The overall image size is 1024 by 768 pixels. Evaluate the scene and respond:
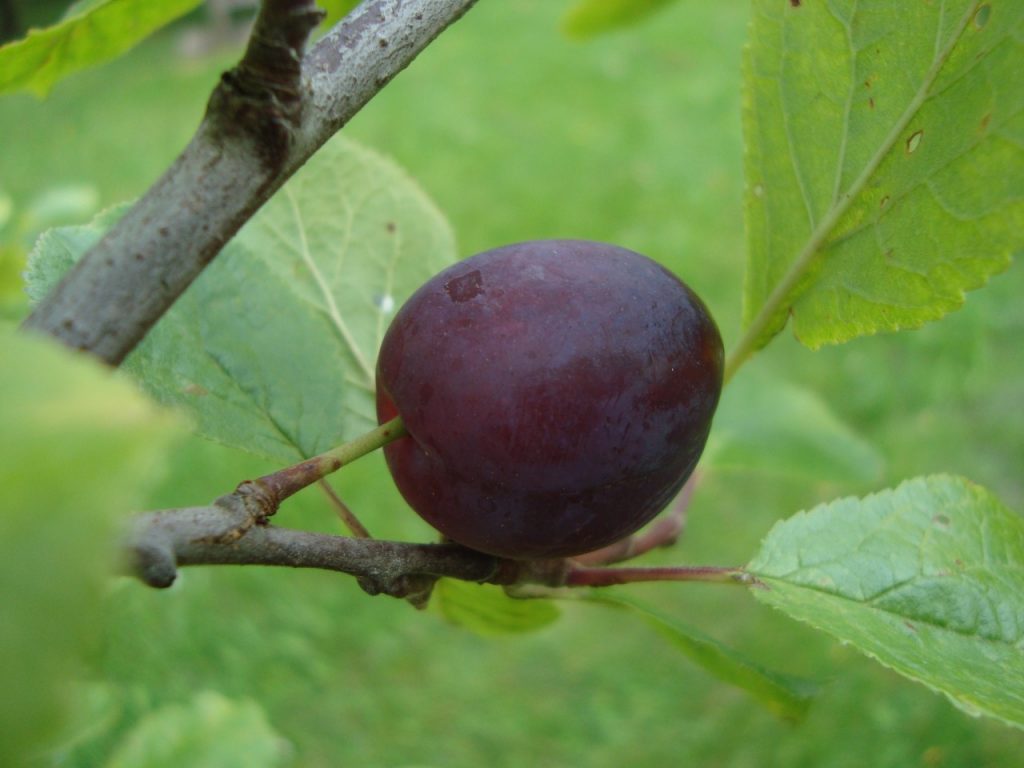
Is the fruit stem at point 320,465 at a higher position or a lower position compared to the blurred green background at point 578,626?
higher

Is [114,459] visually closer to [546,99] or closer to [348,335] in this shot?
[348,335]

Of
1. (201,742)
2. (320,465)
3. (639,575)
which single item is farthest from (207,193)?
(201,742)

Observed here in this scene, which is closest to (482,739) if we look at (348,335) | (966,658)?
(348,335)

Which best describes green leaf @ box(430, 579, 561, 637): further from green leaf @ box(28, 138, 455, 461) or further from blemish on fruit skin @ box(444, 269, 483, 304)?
blemish on fruit skin @ box(444, 269, 483, 304)

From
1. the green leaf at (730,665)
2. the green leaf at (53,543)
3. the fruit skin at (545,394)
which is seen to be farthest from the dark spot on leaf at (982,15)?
the green leaf at (53,543)

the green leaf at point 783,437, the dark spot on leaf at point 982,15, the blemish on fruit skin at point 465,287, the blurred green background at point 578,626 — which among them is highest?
the dark spot on leaf at point 982,15

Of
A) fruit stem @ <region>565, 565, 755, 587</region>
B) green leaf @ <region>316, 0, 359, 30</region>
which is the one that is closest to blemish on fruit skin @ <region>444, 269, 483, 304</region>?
fruit stem @ <region>565, 565, 755, 587</region>

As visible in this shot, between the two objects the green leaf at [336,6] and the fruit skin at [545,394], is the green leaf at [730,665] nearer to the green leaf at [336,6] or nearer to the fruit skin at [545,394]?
the fruit skin at [545,394]
